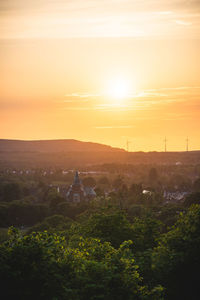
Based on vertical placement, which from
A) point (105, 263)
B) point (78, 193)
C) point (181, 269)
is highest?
point (78, 193)

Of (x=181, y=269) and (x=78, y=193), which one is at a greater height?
(x=78, y=193)

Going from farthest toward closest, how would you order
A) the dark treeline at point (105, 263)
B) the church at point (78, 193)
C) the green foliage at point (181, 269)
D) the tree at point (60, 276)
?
the church at point (78, 193), the green foliage at point (181, 269), the dark treeline at point (105, 263), the tree at point (60, 276)

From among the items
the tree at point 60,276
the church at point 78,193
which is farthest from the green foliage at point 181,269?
the church at point 78,193

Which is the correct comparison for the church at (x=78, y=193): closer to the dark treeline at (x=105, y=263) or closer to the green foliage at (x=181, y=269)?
the dark treeline at (x=105, y=263)

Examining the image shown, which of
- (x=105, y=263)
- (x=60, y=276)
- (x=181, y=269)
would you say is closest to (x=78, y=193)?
(x=181, y=269)

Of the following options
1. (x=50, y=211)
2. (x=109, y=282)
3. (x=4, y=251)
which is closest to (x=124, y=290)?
(x=109, y=282)

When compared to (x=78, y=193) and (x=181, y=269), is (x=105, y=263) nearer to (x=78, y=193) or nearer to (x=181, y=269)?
(x=181, y=269)

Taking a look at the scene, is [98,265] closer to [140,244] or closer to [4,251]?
[4,251]

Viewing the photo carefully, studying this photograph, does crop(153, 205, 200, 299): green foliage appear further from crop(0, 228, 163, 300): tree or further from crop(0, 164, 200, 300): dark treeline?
crop(0, 228, 163, 300): tree

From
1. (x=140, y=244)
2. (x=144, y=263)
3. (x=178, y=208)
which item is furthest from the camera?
(x=178, y=208)

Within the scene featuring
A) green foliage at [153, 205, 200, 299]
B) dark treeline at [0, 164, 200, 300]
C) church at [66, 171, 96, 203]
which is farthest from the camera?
church at [66, 171, 96, 203]

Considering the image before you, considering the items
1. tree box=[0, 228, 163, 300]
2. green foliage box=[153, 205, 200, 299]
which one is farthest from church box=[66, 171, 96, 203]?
tree box=[0, 228, 163, 300]

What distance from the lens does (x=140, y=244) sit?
34875 mm

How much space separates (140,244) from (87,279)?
1380 centimetres
